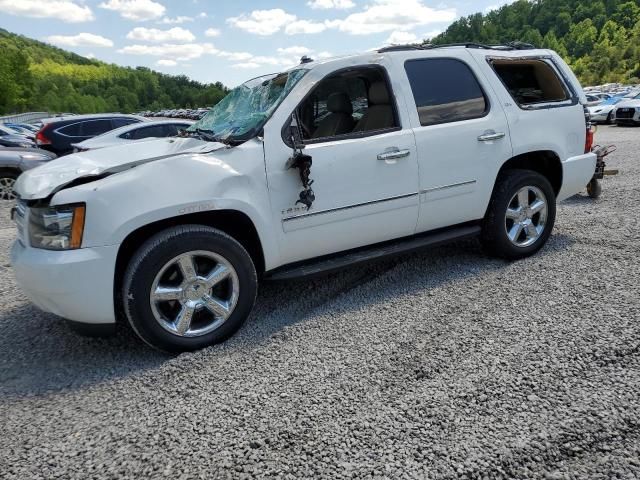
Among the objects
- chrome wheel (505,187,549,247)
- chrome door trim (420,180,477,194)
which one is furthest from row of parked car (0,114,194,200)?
chrome wheel (505,187,549,247)

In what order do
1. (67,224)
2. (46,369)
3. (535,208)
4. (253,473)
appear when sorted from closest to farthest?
(253,473)
(67,224)
(46,369)
(535,208)

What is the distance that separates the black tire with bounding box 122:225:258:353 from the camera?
9.85ft

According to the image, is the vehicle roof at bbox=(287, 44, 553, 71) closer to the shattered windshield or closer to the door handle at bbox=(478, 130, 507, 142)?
the shattered windshield

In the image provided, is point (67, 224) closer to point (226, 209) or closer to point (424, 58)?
point (226, 209)

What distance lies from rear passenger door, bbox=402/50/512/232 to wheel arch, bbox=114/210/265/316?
1.35 m

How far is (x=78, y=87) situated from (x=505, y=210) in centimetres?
17129

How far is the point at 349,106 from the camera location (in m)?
4.12

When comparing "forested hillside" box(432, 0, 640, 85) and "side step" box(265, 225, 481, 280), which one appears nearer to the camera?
"side step" box(265, 225, 481, 280)

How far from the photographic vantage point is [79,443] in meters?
2.46

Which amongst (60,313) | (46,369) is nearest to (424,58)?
(60,313)

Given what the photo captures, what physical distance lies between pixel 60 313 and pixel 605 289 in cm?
384

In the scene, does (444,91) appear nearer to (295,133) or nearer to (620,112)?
(295,133)

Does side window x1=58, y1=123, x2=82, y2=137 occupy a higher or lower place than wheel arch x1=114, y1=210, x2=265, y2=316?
higher

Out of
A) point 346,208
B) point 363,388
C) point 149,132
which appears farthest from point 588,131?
point 149,132
